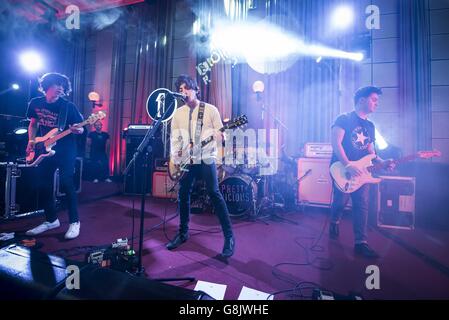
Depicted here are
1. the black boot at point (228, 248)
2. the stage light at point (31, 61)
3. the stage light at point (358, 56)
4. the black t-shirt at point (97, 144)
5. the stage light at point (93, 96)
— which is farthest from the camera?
the stage light at point (93, 96)

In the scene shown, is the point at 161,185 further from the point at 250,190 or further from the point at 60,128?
the point at 60,128

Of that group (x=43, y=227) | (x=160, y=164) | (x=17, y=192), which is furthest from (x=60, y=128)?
(x=160, y=164)

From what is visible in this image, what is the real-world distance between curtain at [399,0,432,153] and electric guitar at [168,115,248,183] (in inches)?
150

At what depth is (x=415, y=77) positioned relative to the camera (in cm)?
447

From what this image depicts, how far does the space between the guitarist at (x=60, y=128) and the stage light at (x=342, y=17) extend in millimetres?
5217

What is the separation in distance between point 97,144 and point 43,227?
3.93m

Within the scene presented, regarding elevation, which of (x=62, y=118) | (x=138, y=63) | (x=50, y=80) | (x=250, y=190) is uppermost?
(x=138, y=63)

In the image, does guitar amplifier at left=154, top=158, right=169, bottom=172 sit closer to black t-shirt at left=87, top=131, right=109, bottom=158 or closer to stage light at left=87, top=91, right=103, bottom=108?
black t-shirt at left=87, top=131, right=109, bottom=158

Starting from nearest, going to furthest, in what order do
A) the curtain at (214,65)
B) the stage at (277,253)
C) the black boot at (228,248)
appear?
the stage at (277,253), the black boot at (228,248), the curtain at (214,65)

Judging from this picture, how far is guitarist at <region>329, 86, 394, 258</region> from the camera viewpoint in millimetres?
2559

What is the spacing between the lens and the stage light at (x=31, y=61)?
21.9 feet

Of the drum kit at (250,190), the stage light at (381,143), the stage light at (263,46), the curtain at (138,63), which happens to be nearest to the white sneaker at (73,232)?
the drum kit at (250,190)

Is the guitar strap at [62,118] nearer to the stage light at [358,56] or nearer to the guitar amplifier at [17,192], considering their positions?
the guitar amplifier at [17,192]

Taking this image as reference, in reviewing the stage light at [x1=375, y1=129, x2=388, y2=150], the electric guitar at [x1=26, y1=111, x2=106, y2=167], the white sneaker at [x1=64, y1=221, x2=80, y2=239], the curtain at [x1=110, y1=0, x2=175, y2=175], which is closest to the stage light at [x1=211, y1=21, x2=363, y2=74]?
the curtain at [x1=110, y1=0, x2=175, y2=175]
